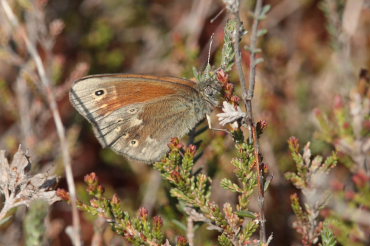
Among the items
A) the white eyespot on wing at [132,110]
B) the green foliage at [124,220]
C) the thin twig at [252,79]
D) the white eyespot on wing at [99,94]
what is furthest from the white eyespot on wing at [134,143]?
the thin twig at [252,79]

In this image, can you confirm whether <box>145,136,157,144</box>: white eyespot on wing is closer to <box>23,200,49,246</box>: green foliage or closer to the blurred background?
the blurred background

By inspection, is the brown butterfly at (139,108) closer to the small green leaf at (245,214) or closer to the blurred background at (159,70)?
the blurred background at (159,70)

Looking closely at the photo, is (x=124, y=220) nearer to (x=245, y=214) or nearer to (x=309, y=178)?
(x=245, y=214)

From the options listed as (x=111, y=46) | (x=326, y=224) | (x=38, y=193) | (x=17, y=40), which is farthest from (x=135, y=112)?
(x=111, y=46)

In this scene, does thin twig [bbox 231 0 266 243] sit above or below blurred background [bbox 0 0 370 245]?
below

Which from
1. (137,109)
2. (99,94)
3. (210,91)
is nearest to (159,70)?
(137,109)

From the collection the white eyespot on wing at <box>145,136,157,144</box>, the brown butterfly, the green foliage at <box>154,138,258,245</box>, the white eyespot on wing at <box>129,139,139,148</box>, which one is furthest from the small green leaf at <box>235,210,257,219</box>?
the white eyespot on wing at <box>129,139,139,148</box>
